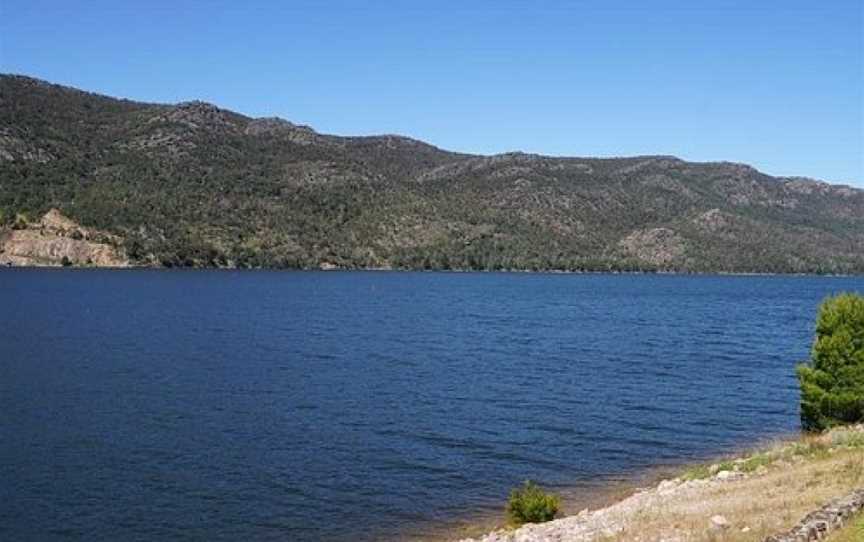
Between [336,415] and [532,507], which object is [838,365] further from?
[336,415]

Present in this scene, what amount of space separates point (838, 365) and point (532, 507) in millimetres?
15305

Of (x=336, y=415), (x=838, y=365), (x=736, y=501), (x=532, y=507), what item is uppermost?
(x=838, y=365)

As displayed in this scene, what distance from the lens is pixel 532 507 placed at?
2609 centimetres

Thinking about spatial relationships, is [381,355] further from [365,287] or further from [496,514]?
[365,287]

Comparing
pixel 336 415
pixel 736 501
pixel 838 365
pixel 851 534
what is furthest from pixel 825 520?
pixel 336 415

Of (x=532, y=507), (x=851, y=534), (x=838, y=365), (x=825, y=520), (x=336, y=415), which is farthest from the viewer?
(x=336, y=415)

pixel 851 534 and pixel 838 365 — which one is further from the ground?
pixel 838 365

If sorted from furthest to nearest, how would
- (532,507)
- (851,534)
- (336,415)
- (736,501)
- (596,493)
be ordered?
1. (336,415)
2. (596,493)
3. (532,507)
4. (736,501)
5. (851,534)

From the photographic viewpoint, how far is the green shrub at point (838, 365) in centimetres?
3341

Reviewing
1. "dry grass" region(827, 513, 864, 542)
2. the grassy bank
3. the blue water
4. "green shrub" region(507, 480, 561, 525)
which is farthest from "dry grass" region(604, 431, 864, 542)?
the blue water

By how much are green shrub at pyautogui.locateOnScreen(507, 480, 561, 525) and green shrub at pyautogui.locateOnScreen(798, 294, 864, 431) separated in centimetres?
1389

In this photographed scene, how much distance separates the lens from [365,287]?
19662 cm

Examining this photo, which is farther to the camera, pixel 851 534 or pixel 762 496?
pixel 762 496

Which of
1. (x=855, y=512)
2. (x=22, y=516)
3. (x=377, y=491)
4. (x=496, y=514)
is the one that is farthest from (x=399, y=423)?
(x=855, y=512)
